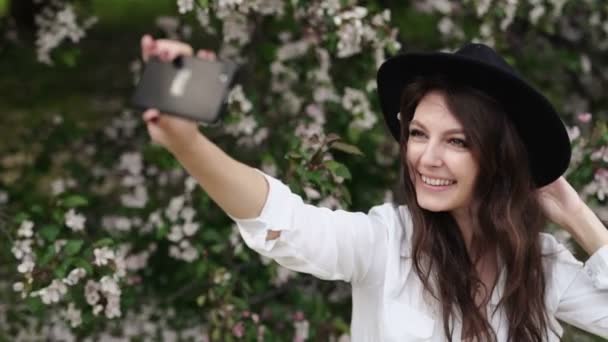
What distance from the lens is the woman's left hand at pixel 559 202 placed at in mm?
2201

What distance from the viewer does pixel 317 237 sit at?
5.76 feet

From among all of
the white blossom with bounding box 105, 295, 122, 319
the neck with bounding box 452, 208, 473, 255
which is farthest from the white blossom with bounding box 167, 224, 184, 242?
the neck with bounding box 452, 208, 473, 255

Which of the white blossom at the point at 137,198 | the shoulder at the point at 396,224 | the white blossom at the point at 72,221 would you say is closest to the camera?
the shoulder at the point at 396,224

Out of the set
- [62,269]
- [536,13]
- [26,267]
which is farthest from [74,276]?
[536,13]

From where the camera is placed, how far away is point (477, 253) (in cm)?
209

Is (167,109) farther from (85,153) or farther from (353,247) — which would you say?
(85,153)

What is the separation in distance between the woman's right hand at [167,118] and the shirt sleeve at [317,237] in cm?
→ 29

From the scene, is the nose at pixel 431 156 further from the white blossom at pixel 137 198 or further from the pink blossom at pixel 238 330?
the white blossom at pixel 137 198

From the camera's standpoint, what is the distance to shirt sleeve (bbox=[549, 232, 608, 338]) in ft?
6.81

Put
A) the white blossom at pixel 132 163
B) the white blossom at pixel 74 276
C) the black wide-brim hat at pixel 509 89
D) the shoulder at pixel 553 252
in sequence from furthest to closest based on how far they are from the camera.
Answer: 1. the white blossom at pixel 132 163
2. the white blossom at pixel 74 276
3. the shoulder at pixel 553 252
4. the black wide-brim hat at pixel 509 89

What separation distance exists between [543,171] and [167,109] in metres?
1.05

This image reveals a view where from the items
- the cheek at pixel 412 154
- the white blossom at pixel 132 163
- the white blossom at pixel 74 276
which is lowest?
the white blossom at pixel 132 163

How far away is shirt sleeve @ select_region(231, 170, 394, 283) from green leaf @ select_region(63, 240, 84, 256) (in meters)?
1.15

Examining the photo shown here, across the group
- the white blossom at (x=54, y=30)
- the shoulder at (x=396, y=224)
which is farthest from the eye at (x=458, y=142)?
the white blossom at (x=54, y=30)
